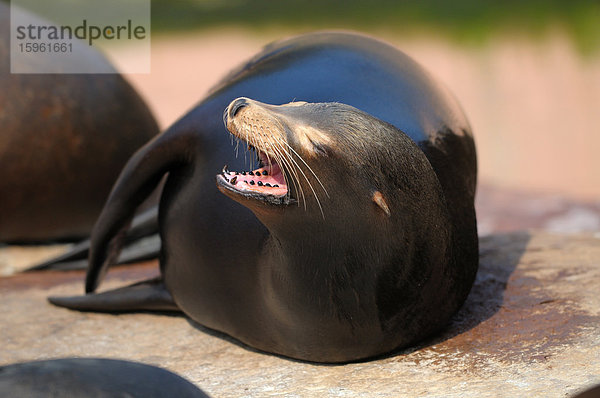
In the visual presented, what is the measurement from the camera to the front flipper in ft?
13.1

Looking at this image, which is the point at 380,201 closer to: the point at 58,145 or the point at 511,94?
the point at 58,145

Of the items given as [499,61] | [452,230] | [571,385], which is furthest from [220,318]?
[499,61]

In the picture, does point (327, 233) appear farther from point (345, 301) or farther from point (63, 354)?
point (63, 354)

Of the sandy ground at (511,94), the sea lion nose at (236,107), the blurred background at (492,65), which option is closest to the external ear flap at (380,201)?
the sea lion nose at (236,107)

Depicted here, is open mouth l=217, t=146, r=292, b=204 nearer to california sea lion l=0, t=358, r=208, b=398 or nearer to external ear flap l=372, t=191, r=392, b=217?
external ear flap l=372, t=191, r=392, b=217

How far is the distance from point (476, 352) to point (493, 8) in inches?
890

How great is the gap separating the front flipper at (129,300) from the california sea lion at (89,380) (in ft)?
5.73

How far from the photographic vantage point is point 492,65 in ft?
59.7

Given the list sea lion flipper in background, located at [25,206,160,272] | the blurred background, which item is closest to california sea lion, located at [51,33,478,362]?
sea lion flipper in background, located at [25,206,160,272]

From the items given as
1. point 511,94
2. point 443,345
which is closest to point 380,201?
point 443,345

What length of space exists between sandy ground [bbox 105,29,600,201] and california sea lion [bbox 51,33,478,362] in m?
6.37

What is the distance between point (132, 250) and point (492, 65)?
14120mm

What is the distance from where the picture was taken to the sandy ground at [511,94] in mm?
12281

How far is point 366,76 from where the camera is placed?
11.8 feet
